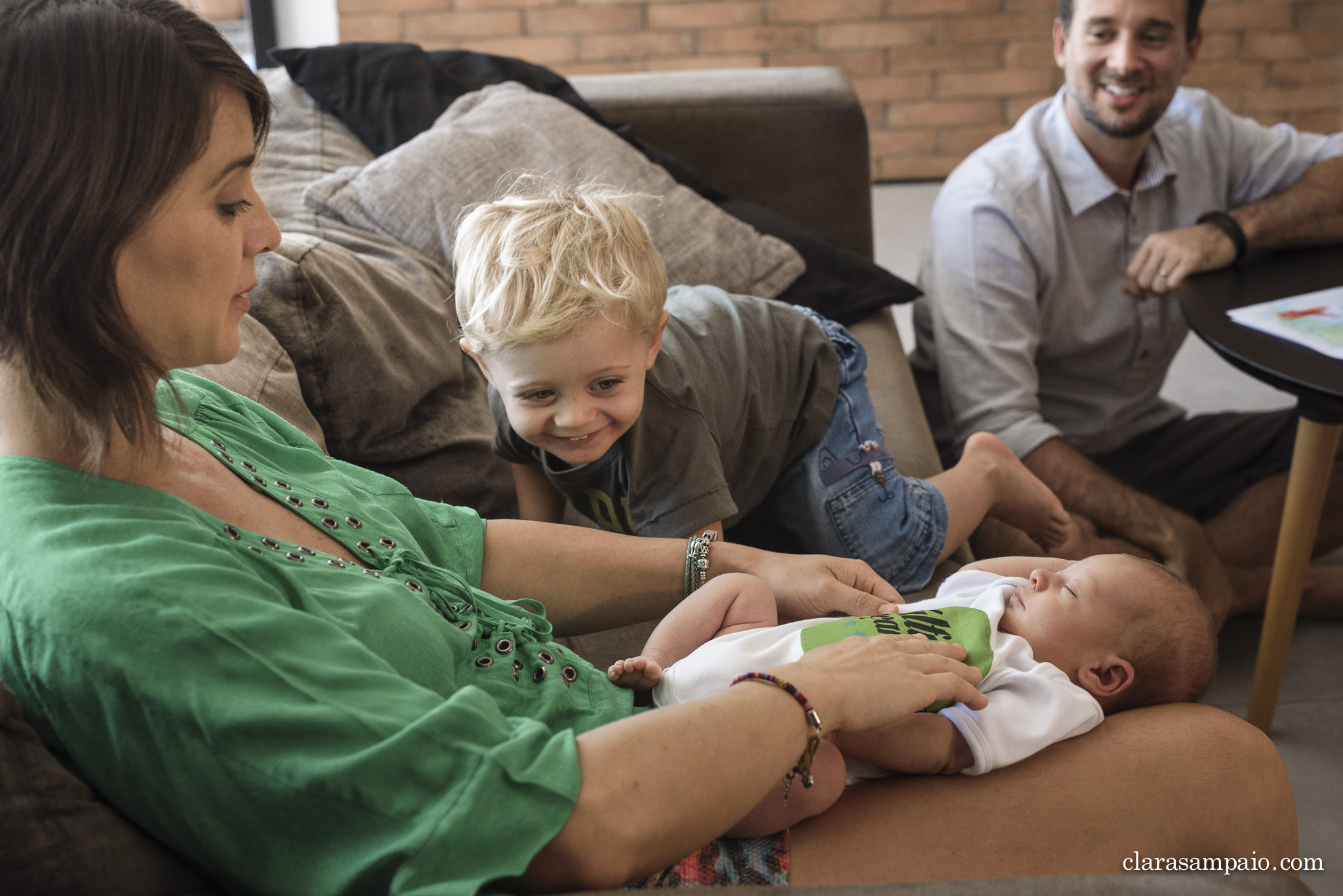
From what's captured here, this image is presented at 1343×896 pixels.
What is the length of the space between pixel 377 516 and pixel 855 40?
435cm

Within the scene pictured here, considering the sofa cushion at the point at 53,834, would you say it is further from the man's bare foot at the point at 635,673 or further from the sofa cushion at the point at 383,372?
the sofa cushion at the point at 383,372

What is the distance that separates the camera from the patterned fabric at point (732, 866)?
859 mm

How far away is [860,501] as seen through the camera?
5.23 feet

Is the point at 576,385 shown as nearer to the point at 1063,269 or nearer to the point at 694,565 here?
the point at 694,565

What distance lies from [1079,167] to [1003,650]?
138 centimetres

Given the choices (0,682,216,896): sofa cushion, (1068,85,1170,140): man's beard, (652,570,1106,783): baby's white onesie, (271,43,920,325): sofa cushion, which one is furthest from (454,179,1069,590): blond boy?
(1068,85,1170,140): man's beard

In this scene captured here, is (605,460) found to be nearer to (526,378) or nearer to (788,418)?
(526,378)

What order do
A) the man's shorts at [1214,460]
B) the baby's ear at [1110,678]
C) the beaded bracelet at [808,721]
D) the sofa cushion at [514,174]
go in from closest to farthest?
the beaded bracelet at [808,721] < the baby's ear at [1110,678] < the sofa cushion at [514,174] < the man's shorts at [1214,460]

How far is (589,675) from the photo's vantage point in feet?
3.36

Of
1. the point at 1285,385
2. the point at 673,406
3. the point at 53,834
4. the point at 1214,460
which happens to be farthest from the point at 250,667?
the point at 1214,460

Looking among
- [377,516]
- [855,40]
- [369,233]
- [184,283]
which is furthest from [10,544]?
[855,40]

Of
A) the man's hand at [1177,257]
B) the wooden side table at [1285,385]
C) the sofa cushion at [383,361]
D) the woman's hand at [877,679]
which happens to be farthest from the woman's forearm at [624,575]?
the man's hand at [1177,257]

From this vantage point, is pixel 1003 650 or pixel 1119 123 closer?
pixel 1003 650

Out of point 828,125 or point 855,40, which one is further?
point 855,40
